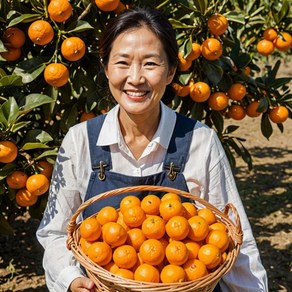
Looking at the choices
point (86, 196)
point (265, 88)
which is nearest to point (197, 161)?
point (86, 196)

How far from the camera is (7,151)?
6.25ft

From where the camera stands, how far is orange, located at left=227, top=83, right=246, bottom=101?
2.48 meters

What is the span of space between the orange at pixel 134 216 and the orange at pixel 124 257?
84 mm

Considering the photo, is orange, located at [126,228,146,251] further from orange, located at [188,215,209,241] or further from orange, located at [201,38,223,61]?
orange, located at [201,38,223,61]

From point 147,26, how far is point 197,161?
437 millimetres

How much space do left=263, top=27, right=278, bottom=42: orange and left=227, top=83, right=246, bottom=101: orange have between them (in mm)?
561

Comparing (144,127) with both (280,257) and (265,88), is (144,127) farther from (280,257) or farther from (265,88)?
(280,257)

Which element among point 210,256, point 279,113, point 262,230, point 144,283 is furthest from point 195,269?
point 262,230

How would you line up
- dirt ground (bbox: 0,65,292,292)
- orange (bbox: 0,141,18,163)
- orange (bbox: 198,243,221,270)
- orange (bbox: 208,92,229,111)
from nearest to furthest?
1. orange (bbox: 198,243,221,270)
2. orange (bbox: 0,141,18,163)
3. orange (bbox: 208,92,229,111)
4. dirt ground (bbox: 0,65,292,292)

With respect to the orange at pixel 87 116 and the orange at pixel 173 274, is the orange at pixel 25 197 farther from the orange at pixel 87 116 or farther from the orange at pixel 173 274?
the orange at pixel 173 274

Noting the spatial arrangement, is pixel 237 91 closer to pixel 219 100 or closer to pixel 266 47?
pixel 219 100

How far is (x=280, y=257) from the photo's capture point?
3494mm

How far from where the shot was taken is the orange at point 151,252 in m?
Result: 1.29

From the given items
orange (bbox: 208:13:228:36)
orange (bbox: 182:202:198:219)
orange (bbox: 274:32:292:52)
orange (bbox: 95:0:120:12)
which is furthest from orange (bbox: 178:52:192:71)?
orange (bbox: 182:202:198:219)
